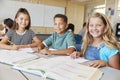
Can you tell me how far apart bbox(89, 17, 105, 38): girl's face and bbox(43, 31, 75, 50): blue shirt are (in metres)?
0.30

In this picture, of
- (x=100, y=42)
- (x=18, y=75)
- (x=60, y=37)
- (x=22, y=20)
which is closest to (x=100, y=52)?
(x=100, y=42)

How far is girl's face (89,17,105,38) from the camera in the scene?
120 centimetres

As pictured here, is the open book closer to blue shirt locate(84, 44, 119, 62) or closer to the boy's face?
blue shirt locate(84, 44, 119, 62)

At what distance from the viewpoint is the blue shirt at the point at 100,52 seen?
43.1 inches

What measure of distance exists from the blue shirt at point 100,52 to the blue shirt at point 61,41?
0.27 m

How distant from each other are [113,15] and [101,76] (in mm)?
4260

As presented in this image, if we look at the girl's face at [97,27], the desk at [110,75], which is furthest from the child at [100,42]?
the desk at [110,75]

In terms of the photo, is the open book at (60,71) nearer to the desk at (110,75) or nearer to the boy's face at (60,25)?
the desk at (110,75)

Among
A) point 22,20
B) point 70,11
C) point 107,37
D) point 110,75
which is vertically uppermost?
point 70,11

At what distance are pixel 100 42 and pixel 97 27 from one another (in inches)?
4.2

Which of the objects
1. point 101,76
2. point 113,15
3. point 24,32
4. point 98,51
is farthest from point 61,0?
point 101,76

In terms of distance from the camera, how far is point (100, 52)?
116 centimetres

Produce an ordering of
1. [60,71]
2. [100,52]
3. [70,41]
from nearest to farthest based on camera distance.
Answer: [60,71] → [100,52] → [70,41]

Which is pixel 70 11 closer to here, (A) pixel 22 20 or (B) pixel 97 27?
(A) pixel 22 20
